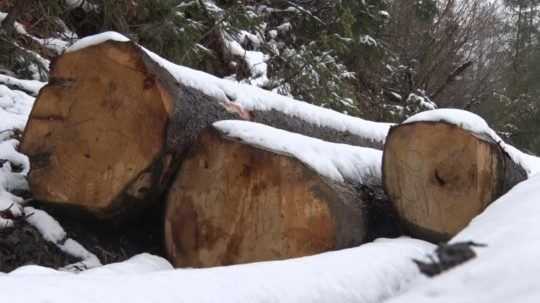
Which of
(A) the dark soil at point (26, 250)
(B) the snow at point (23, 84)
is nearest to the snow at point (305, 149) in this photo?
(A) the dark soil at point (26, 250)

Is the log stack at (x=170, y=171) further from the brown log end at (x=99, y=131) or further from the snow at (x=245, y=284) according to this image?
the snow at (x=245, y=284)

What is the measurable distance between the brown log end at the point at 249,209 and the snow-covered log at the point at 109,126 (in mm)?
167

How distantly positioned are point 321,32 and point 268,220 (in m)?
5.58

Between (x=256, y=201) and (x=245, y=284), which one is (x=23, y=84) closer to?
(x=256, y=201)

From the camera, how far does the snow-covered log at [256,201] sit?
9.83 ft

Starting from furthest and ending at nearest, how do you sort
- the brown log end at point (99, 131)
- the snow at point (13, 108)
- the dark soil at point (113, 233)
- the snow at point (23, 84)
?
the snow at point (23, 84), the snow at point (13, 108), the dark soil at point (113, 233), the brown log end at point (99, 131)

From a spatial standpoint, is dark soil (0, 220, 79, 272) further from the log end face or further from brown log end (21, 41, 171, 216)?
the log end face

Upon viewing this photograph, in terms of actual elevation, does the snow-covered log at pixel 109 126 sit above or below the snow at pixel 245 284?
below

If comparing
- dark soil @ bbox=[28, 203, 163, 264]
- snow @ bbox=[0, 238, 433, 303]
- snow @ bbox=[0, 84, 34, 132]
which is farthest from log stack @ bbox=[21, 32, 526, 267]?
snow @ bbox=[0, 238, 433, 303]

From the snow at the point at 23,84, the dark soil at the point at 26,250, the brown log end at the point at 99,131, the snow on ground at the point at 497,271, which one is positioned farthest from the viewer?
the snow at the point at 23,84

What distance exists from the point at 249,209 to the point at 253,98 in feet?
3.00

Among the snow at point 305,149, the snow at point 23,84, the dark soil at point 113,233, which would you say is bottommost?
the dark soil at point 113,233

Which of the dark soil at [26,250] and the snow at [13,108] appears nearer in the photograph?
the dark soil at [26,250]

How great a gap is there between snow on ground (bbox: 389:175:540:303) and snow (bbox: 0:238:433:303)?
0.49 feet
